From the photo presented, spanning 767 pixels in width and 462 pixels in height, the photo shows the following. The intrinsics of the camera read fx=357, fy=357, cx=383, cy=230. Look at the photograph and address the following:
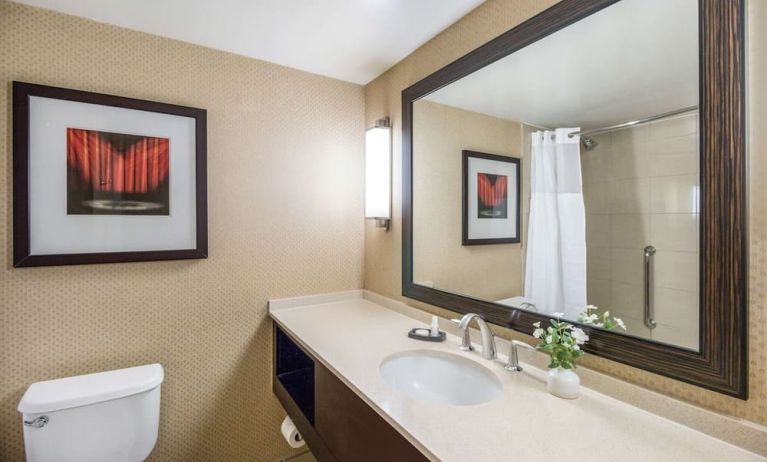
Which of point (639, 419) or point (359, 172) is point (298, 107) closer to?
point (359, 172)

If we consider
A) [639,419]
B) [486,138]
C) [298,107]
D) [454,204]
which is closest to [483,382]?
[639,419]

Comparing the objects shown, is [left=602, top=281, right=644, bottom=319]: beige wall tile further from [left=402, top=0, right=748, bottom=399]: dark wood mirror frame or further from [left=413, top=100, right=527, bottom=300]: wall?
[left=413, top=100, right=527, bottom=300]: wall

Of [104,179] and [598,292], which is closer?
[598,292]

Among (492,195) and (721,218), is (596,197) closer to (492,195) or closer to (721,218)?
(721,218)

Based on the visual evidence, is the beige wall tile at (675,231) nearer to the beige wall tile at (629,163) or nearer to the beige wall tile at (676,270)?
the beige wall tile at (676,270)

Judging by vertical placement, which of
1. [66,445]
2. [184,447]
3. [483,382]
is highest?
[483,382]

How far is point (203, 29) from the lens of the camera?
1678 millimetres

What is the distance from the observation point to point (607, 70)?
108 centimetres

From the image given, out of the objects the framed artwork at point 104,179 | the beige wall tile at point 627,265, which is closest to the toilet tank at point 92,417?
the framed artwork at point 104,179

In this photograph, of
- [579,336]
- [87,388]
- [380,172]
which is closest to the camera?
[579,336]

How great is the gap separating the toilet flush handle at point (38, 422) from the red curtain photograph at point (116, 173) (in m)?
0.81

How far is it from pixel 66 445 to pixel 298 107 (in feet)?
6.05

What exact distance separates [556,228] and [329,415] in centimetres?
105

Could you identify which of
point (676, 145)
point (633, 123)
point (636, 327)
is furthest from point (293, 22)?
point (636, 327)
